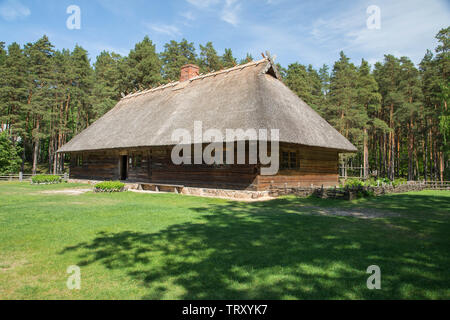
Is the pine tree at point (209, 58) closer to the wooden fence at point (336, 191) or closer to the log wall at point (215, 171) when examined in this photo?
the log wall at point (215, 171)

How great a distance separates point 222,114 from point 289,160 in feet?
15.6

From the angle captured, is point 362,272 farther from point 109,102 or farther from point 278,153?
point 109,102

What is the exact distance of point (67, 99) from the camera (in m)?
38.9

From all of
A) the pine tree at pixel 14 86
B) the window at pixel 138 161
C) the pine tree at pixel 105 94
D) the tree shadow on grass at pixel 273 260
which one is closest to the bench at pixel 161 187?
the window at pixel 138 161

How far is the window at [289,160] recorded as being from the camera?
15893mm

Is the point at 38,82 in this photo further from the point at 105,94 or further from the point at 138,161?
the point at 138,161

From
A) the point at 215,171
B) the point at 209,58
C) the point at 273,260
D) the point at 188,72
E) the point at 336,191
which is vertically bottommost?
the point at 273,260

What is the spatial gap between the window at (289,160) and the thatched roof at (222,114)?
1.36 m

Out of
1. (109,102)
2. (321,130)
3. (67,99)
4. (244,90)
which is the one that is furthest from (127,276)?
(67,99)

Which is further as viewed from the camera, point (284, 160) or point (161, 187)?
point (161, 187)

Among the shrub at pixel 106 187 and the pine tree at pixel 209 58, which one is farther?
the pine tree at pixel 209 58

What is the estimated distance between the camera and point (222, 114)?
53.3 feet

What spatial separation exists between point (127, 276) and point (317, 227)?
15.9 ft

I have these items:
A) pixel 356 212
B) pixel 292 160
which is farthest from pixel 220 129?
pixel 356 212
